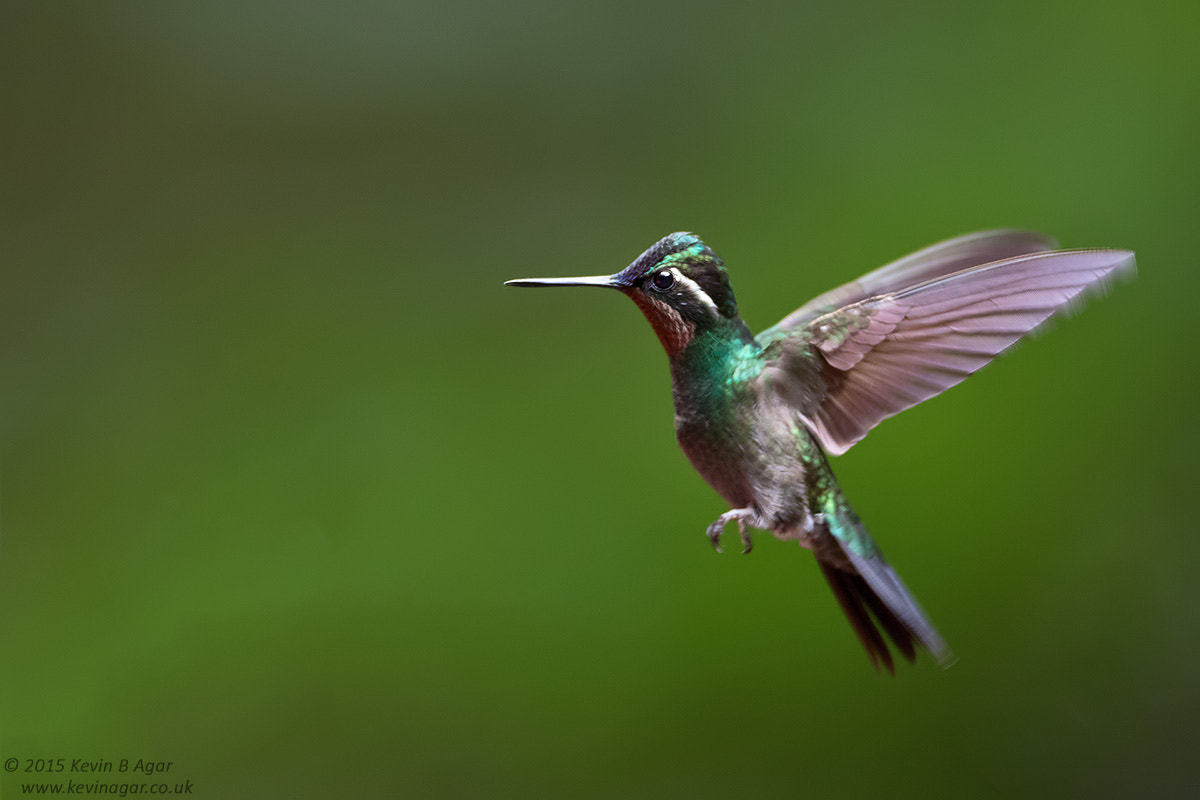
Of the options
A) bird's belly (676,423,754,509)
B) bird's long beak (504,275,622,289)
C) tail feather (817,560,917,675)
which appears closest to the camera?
bird's long beak (504,275,622,289)

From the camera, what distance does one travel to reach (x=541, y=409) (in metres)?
2.93

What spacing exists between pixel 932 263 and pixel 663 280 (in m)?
0.48

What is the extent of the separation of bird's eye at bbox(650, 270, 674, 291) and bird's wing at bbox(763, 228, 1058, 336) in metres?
0.26

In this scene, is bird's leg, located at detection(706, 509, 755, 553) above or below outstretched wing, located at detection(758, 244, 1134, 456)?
below

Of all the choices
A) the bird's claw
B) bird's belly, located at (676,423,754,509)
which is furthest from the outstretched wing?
the bird's claw

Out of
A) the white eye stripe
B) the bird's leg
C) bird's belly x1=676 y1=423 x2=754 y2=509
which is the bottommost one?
the bird's leg

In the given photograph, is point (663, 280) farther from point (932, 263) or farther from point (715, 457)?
A: point (932, 263)

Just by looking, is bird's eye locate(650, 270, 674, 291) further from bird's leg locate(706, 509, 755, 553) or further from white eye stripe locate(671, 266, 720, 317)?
bird's leg locate(706, 509, 755, 553)

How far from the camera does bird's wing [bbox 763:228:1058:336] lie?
1.36 meters

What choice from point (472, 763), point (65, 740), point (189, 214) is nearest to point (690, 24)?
point (189, 214)

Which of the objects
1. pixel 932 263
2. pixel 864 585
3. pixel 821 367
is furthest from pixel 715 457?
pixel 932 263

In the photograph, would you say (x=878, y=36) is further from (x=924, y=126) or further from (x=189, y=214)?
(x=189, y=214)

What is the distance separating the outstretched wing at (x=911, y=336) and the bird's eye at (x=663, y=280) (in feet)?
0.60

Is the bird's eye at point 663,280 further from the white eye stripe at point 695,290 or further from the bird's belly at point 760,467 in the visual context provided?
the bird's belly at point 760,467
